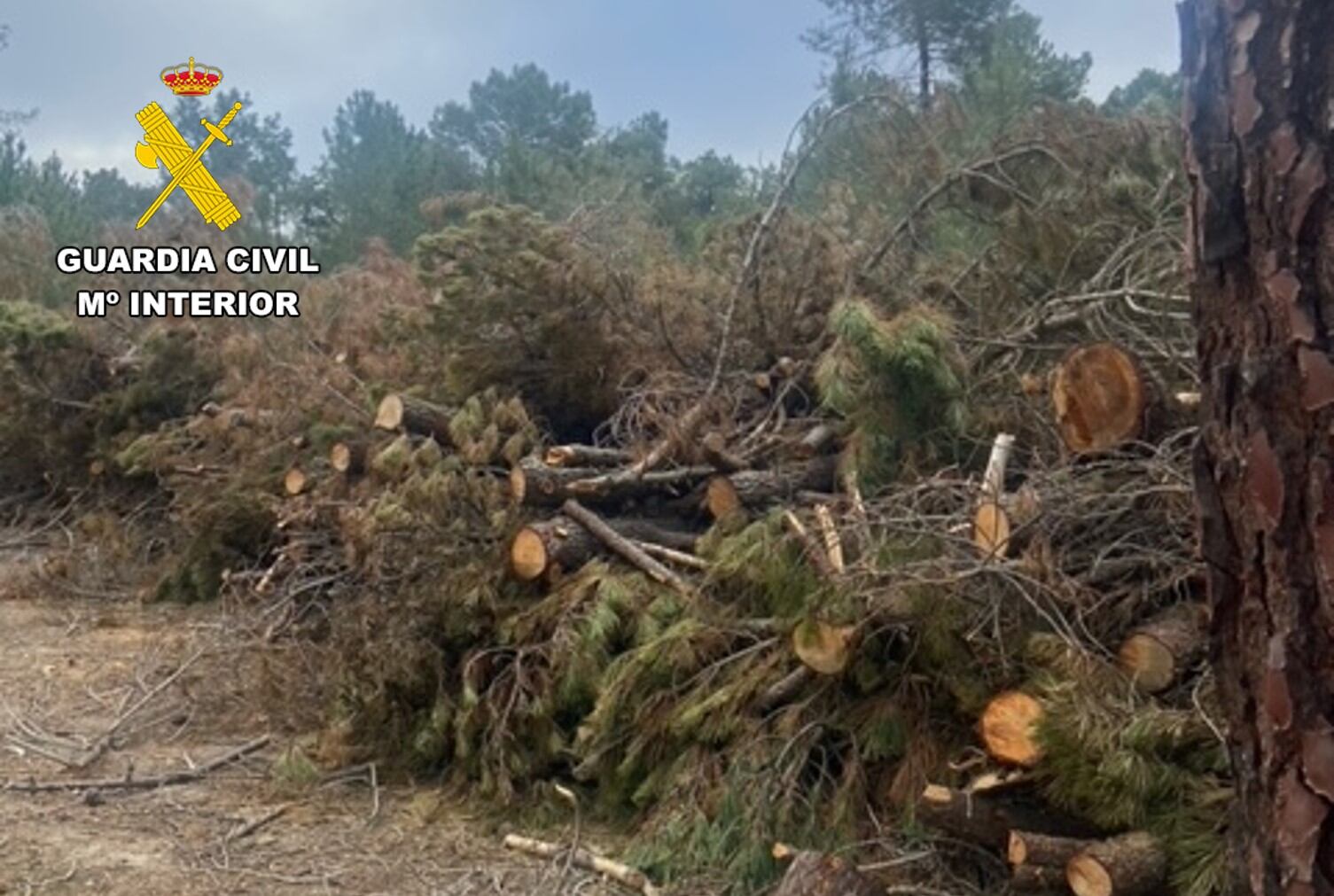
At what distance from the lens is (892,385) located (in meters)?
4.48

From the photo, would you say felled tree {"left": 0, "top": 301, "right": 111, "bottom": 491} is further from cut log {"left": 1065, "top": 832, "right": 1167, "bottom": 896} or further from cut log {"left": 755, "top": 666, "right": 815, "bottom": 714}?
cut log {"left": 1065, "top": 832, "right": 1167, "bottom": 896}

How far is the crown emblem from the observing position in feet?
39.7

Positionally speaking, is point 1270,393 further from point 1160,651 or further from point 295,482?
point 295,482

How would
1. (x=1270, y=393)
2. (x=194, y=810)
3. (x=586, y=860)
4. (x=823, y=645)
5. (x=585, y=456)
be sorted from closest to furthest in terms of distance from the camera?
(x=1270, y=393)
(x=823, y=645)
(x=586, y=860)
(x=194, y=810)
(x=585, y=456)

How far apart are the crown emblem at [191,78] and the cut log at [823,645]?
33.5 ft

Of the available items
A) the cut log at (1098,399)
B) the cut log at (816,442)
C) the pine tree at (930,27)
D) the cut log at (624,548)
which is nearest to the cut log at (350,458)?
the cut log at (624,548)

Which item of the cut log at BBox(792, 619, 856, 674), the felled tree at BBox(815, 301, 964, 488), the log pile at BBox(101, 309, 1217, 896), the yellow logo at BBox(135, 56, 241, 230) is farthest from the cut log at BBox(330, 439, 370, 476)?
the yellow logo at BBox(135, 56, 241, 230)

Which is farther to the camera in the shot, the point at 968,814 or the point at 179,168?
the point at 179,168

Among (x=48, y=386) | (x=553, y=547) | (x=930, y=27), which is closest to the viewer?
(x=553, y=547)

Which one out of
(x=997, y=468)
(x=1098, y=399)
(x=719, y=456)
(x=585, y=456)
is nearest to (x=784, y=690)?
(x=997, y=468)

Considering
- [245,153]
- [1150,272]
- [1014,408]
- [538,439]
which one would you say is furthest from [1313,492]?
[245,153]

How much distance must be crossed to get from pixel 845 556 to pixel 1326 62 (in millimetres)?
2397

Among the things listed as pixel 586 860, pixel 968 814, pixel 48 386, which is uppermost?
pixel 48 386

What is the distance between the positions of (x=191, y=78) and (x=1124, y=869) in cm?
1183
